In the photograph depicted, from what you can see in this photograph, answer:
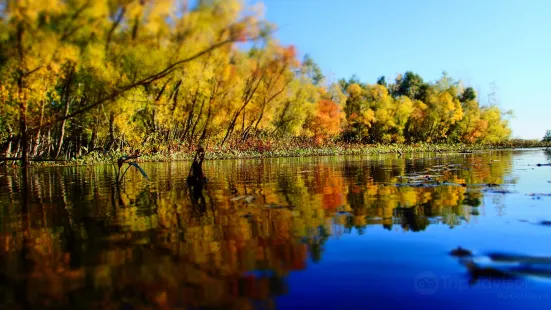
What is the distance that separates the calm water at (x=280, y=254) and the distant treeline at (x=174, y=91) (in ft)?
15.6

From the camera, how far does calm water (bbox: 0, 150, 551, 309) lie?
434cm

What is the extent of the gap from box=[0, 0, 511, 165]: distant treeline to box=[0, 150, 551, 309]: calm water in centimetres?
475

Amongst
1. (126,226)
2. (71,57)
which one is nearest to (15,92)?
(71,57)

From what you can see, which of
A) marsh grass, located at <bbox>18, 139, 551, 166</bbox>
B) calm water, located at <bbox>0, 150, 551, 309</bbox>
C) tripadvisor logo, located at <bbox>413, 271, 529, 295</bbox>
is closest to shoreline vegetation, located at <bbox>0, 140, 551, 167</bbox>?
marsh grass, located at <bbox>18, 139, 551, 166</bbox>

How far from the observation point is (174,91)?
30.4m

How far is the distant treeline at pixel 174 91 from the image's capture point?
13781 millimetres

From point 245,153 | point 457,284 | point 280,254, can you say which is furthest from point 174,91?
point 457,284

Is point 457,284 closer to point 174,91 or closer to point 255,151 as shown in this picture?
point 174,91

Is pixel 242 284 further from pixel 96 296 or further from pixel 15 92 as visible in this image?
pixel 15 92

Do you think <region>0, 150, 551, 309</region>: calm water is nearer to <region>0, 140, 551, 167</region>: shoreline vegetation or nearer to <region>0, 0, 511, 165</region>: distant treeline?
<region>0, 0, 511, 165</region>: distant treeline

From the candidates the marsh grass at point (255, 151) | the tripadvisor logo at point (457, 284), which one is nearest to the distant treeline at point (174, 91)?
the marsh grass at point (255, 151)

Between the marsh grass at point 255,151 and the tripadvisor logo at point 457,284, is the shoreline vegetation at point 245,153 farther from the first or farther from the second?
the tripadvisor logo at point 457,284

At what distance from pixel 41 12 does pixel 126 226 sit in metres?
9.40

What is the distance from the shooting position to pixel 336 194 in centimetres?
1245
